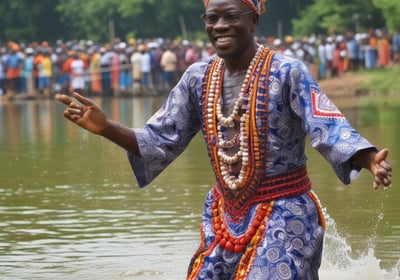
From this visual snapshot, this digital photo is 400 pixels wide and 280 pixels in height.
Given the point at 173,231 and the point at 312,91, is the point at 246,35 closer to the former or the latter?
the point at 312,91

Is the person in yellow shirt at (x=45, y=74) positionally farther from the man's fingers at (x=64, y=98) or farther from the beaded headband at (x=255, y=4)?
the man's fingers at (x=64, y=98)

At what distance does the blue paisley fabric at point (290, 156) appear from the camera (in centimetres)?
550

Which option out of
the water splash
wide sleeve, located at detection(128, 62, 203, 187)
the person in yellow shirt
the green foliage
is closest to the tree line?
the green foliage

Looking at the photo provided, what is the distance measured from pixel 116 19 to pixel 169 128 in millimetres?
45262

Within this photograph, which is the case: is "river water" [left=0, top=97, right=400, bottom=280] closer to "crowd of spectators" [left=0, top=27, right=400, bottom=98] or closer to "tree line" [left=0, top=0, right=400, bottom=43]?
"crowd of spectators" [left=0, top=27, right=400, bottom=98]

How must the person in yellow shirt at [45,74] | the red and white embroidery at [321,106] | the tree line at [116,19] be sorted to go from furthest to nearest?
the tree line at [116,19]
the person in yellow shirt at [45,74]
the red and white embroidery at [321,106]

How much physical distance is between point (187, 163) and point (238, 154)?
9.63 metres

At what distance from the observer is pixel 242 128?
5.73 m

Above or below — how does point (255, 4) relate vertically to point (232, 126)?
above

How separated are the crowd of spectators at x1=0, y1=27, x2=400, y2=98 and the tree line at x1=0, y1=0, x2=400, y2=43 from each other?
8.16 meters

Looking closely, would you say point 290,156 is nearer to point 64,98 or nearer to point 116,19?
point 64,98

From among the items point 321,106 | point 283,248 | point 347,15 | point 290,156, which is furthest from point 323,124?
point 347,15

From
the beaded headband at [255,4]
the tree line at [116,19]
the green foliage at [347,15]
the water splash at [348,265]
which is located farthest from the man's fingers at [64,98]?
the tree line at [116,19]

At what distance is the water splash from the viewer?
8.28m
